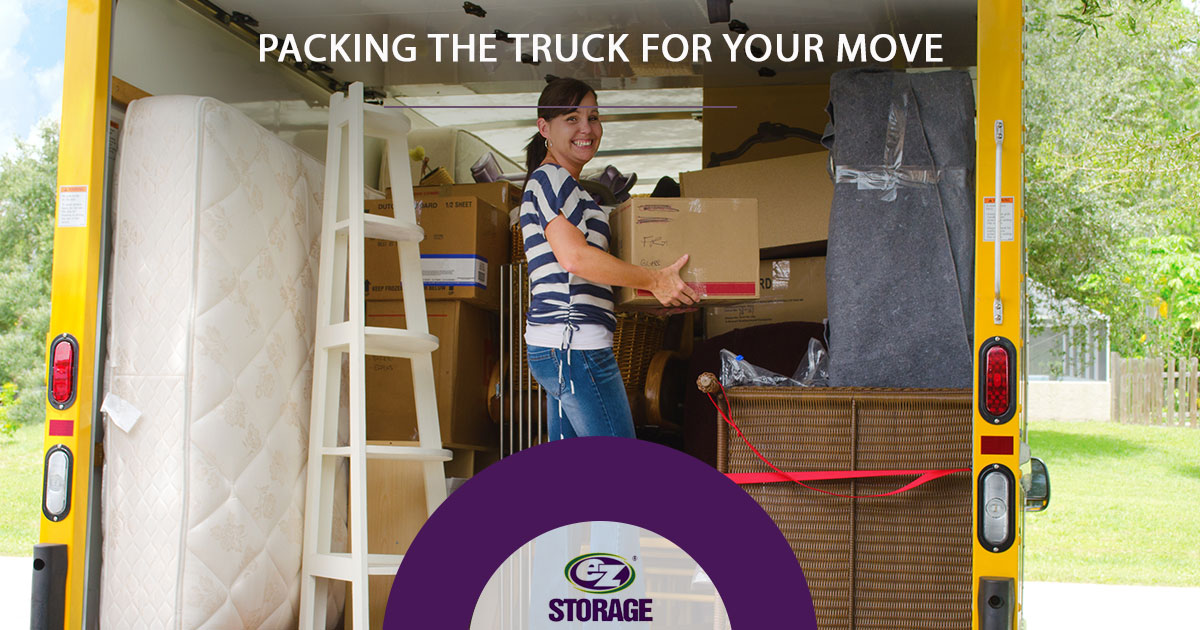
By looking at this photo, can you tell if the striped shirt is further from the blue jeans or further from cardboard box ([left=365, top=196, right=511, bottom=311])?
cardboard box ([left=365, top=196, right=511, bottom=311])

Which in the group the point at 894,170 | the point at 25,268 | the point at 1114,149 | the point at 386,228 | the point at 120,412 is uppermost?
the point at 1114,149

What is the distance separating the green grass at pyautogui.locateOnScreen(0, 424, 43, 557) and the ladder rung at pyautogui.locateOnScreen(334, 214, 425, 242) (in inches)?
351

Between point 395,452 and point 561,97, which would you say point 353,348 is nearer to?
point 395,452

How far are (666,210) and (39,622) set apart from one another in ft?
5.83

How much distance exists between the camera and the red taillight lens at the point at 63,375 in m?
2.50

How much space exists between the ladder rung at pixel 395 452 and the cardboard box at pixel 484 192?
1.10 metres

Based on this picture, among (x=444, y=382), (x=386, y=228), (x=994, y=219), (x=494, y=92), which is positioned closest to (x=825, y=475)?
(x=994, y=219)

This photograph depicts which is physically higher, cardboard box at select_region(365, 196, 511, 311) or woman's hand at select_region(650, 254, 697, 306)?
cardboard box at select_region(365, 196, 511, 311)

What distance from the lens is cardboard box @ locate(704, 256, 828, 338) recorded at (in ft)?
12.5

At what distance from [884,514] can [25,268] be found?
35.6 feet

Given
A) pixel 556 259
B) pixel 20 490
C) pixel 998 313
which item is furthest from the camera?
pixel 20 490

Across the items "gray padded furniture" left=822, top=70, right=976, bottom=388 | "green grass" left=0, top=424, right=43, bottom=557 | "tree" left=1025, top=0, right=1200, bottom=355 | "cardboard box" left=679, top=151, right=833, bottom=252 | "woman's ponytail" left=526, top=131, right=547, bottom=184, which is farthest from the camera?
"tree" left=1025, top=0, right=1200, bottom=355

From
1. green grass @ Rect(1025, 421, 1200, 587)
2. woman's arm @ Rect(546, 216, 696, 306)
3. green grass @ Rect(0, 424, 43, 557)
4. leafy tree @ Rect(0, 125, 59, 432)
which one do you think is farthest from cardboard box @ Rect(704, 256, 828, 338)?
leafy tree @ Rect(0, 125, 59, 432)

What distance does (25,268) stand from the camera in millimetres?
11312
